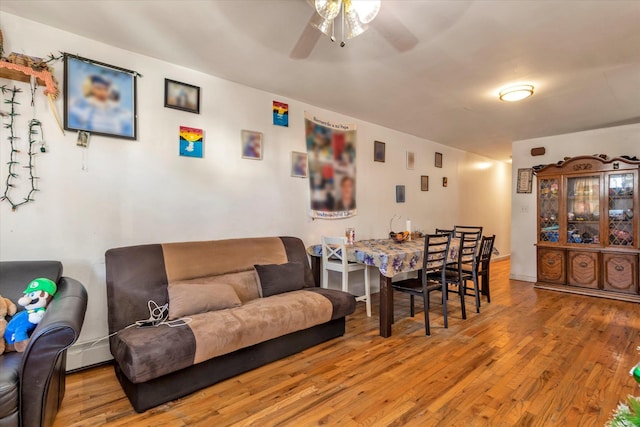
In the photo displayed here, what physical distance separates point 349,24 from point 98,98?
6.43ft

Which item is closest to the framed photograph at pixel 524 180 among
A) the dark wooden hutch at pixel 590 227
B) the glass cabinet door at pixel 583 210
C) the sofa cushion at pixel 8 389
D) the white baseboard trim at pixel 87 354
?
the dark wooden hutch at pixel 590 227

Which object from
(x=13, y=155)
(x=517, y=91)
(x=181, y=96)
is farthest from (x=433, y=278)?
(x=13, y=155)

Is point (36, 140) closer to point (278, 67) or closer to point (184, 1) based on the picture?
point (184, 1)

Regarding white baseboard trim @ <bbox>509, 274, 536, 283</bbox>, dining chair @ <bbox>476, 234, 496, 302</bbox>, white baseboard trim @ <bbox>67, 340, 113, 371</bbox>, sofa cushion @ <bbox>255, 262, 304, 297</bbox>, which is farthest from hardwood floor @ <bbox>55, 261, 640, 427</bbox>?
white baseboard trim @ <bbox>509, 274, 536, 283</bbox>

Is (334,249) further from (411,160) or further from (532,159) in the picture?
(532,159)

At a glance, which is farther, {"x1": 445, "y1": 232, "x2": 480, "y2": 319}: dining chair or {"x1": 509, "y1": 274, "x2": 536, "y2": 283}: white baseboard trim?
{"x1": 509, "y1": 274, "x2": 536, "y2": 283}: white baseboard trim

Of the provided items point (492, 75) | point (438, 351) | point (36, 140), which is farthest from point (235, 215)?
point (492, 75)

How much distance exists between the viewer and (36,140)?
2.25 meters

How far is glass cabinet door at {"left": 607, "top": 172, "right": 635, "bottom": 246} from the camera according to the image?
4.28m

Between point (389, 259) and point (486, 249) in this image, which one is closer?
point (389, 259)

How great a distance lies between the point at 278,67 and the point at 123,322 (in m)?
2.34

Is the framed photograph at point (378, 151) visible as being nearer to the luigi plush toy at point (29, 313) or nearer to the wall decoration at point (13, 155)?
the wall decoration at point (13, 155)

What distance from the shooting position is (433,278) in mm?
3592

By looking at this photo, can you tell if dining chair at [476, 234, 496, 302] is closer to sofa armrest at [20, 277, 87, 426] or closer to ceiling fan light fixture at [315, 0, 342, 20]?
ceiling fan light fixture at [315, 0, 342, 20]
